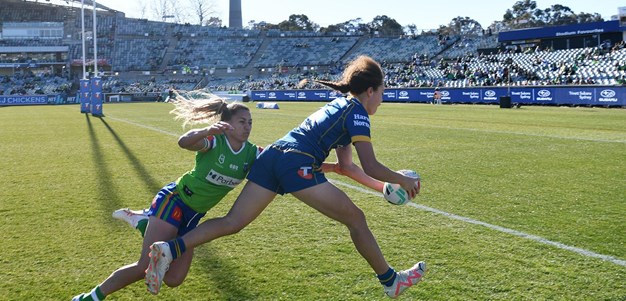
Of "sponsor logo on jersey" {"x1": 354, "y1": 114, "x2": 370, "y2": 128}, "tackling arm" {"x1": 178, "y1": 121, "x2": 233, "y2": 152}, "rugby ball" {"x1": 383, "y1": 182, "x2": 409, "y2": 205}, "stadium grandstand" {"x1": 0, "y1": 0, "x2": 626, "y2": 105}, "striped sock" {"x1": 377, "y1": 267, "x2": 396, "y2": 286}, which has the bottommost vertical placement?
"striped sock" {"x1": 377, "y1": 267, "x2": 396, "y2": 286}

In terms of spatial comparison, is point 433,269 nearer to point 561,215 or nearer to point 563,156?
point 561,215

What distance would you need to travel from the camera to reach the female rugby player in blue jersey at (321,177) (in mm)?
4090

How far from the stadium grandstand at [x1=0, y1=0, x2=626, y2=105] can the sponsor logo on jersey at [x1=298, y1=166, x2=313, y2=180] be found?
182 ft

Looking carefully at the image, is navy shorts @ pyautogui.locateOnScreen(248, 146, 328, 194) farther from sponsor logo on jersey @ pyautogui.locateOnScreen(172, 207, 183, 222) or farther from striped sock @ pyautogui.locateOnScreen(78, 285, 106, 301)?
striped sock @ pyautogui.locateOnScreen(78, 285, 106, 301)

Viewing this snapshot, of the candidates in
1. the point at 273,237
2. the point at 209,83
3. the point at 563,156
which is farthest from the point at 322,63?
the point at 273,237

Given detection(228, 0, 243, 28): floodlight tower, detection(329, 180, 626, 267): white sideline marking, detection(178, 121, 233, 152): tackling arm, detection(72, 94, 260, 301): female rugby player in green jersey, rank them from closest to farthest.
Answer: detection(178, 121, 233, 152): tackling arm
detection(72, 94, 260, 301): female rugby player in green jersey
detection(329, 180, 626, 267): white sideline marking
detection(228, 0, 243, 28): floodlight tower

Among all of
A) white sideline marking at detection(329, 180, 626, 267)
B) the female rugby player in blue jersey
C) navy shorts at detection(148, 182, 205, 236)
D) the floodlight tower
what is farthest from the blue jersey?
the floodlight tower

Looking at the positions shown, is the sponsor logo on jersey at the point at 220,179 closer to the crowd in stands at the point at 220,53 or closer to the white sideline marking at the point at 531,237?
the white sideline marking at the point at 531,237

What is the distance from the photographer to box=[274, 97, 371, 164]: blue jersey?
4.10 metres

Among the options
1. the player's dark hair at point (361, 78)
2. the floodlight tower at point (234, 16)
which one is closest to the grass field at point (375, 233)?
the player's dark hair at point (361, 78)

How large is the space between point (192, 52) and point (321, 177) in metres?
88.6

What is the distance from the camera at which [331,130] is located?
4.19 meters

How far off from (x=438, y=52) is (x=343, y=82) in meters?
76.2

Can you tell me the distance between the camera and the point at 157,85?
7931cm
